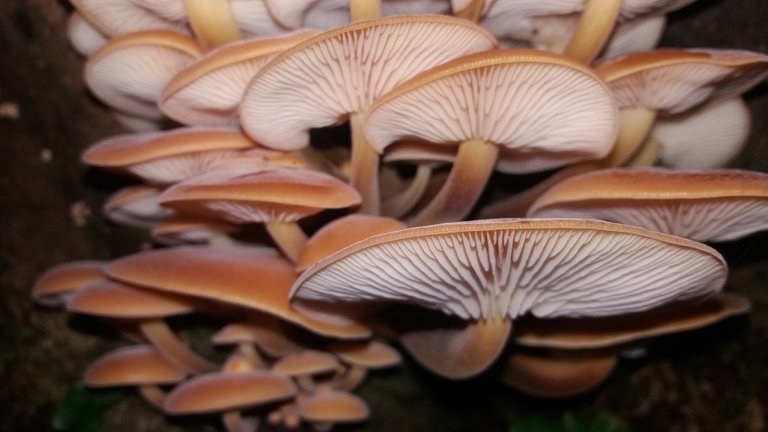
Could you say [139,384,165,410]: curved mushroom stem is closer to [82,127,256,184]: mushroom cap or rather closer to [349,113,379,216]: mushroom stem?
[82,127,256,184]: mushroom cap

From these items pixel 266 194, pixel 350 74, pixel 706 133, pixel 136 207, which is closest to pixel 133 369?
pixel 136 207

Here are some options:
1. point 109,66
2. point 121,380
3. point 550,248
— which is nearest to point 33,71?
point 109,66

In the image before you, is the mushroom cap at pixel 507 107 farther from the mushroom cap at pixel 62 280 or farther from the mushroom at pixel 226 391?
the mushroom cap at pixel 62 280

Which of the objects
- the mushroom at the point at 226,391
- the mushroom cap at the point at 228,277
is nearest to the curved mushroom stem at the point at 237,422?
the mushroom at the point at 226,391

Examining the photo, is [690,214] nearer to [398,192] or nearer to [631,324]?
[631,324]

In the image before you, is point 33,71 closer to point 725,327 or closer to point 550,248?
point 550,248
